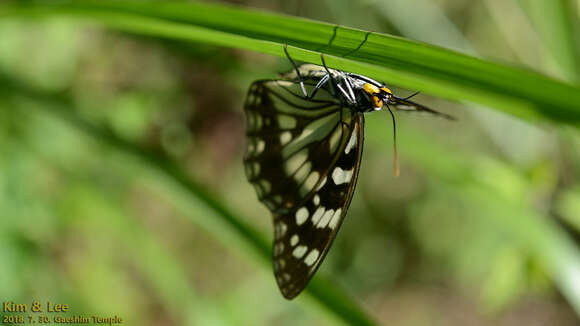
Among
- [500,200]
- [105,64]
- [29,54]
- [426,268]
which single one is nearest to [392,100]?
[500,200]

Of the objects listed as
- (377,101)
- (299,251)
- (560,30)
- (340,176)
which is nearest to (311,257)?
(299,251)

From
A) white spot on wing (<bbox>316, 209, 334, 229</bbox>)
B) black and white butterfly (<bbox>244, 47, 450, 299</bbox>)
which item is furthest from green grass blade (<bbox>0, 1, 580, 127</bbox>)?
white spot on wing (<bbox>316, 209, 334, 229</bbox>)

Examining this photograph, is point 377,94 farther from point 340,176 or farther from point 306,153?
point 306,153

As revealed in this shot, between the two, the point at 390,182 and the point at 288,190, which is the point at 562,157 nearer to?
the point at 390,182

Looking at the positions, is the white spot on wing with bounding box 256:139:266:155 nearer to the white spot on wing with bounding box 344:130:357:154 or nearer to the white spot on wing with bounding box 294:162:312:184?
the white spot on wing with bounding box 294:162:312:184

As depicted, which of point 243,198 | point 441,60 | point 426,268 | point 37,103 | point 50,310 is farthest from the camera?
point 426,268

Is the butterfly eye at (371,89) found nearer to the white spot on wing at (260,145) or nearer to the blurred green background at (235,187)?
the white spot on wing at (260,145)
